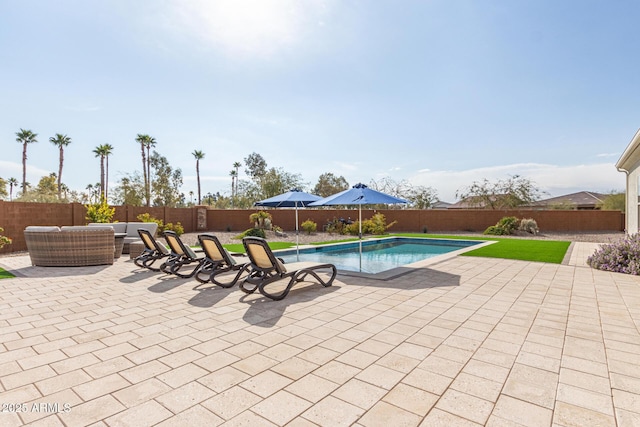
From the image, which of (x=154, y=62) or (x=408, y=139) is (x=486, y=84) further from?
(x=154, y=62)

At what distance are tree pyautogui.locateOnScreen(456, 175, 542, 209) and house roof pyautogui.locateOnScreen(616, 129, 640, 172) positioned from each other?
14.7 meters

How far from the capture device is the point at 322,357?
3025 millimetres

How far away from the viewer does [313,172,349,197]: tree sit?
3916 centimetres

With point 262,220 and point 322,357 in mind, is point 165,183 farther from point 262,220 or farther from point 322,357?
point 322,357

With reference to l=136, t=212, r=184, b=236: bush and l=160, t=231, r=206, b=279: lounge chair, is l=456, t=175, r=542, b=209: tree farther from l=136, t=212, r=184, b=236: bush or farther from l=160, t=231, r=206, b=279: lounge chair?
l=160, t=231, r=206, b=279: lounge chair

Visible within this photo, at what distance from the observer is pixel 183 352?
10.3 ft

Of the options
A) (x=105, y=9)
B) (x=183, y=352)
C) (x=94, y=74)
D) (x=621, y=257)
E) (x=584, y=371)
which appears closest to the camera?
(x=584, y=371)

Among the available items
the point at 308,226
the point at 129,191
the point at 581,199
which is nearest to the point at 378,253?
the point at 308,226

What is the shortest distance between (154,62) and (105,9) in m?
2.08

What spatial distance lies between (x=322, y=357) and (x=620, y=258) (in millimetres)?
8186

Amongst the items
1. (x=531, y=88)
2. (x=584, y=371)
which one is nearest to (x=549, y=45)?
(x=531, y=88)

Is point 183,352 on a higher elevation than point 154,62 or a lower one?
lower

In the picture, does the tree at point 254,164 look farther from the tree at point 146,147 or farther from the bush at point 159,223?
the bush at point 159,223

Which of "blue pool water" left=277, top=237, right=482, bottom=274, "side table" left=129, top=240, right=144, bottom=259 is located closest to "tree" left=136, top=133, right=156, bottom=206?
"side table" left=129, top=240, right=144, bottom=259
